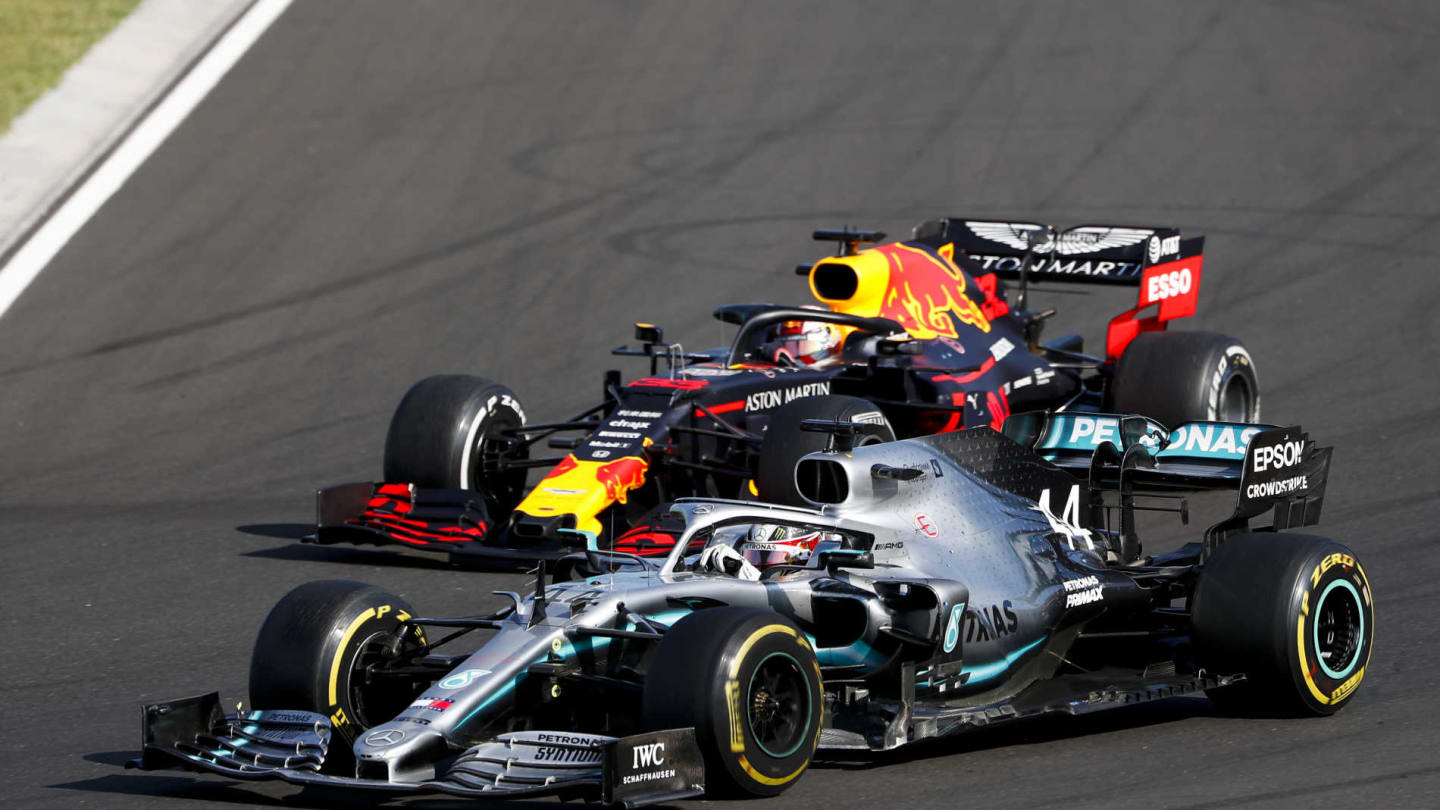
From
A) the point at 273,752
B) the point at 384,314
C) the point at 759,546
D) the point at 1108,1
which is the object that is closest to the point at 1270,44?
the point at 1108,1

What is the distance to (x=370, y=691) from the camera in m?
7.93

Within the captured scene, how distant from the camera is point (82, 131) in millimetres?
23484

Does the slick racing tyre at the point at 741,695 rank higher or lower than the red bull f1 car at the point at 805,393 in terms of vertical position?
lower

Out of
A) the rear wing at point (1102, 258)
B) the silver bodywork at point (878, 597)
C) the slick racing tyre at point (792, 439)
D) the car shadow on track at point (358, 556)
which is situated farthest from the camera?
the rear wing at point (1102, 258)

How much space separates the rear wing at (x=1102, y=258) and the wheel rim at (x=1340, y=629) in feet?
21.7

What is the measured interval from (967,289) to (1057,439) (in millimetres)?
4892

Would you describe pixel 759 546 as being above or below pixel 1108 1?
below

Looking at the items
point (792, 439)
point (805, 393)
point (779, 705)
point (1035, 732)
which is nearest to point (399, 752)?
point (779, 705)

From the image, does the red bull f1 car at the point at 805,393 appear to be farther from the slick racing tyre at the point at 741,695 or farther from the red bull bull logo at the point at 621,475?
the slick racing tyre at the point at 741,695

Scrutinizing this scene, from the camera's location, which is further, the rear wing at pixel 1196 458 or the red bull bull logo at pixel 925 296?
the red bull bull logo at pixel 925 296

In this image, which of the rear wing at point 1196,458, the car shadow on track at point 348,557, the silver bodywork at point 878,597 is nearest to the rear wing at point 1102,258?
the car shadow on track at point 348,557

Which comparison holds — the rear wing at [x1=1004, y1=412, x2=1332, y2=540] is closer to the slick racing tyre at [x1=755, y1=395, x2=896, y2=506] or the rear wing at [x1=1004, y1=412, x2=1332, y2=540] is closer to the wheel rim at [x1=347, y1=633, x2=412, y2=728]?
the slick racing tyre at [x1=755, y1=395, x2=896, y2=506]

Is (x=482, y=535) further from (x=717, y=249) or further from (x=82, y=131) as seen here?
(x=82, y=131)

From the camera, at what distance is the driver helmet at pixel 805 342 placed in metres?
14.3
